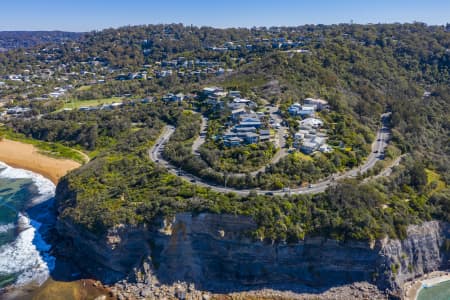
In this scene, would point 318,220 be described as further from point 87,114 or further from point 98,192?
point 87,114

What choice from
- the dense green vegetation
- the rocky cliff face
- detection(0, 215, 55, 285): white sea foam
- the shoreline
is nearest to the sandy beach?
the dense green vegetation

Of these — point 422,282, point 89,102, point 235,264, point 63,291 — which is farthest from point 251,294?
point 89,102

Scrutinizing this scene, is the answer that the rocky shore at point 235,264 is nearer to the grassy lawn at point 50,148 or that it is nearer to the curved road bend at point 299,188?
the curved road bend at point 299,188

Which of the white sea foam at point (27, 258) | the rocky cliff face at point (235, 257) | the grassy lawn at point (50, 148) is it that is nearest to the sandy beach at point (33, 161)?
the grassy lawn at point (50, 148)

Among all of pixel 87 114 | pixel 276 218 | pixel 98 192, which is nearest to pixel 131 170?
pixel 98 192

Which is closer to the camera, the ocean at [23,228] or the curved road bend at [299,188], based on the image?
the ocean at [23,228]

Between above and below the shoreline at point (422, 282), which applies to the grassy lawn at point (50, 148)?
above

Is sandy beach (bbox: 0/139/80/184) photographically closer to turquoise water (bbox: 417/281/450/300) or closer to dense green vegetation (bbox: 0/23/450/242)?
dense green vegetation (bbox: 0/23/450/242)

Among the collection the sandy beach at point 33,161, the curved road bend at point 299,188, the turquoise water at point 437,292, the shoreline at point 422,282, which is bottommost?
the turquoise water at point 437,292
